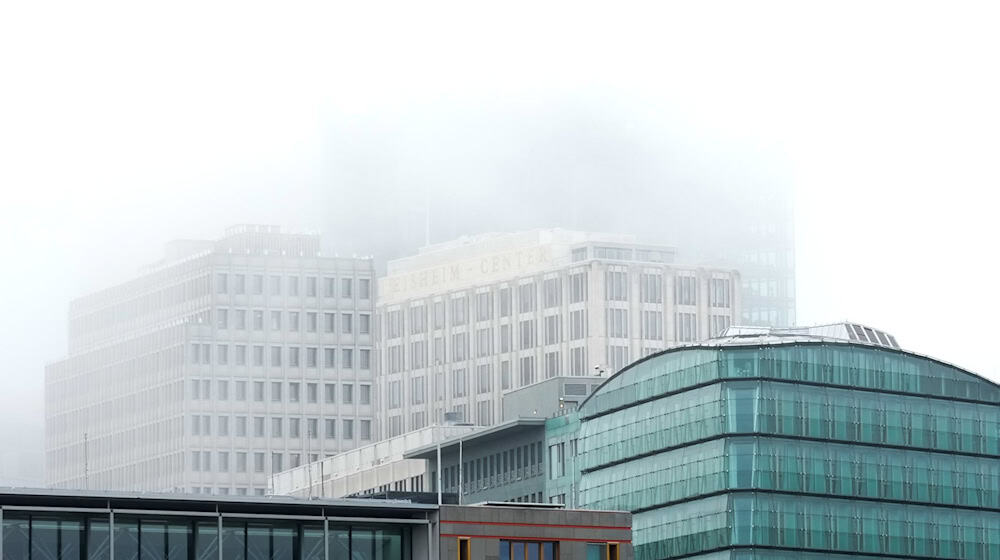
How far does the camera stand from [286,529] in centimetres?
10494

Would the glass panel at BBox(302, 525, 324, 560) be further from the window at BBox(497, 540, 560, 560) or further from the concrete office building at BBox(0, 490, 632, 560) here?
the window at BBox(497, 540, 560, 560)

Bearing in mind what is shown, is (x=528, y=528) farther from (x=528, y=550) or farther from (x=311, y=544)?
(x=311, y=544)

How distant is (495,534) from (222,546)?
11.4 m

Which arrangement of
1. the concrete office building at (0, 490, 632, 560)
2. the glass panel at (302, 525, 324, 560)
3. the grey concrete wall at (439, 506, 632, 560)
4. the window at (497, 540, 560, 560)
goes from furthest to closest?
the window at (497, 540, 560, 560)
the grey concrete wall at (439, 506, 632, 560)
the glass panel at (302, 525, 324, 560)
the concrete office building at (0, 490, 632, 560)

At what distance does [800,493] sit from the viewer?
655ft

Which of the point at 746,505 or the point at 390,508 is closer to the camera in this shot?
the point at 390,508

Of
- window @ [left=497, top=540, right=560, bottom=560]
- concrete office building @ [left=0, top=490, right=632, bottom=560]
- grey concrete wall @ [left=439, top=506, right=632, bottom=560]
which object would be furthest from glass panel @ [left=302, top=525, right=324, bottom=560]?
window @ [left=497, top=540, right=560, bottom=560]

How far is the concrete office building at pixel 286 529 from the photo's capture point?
330 ft

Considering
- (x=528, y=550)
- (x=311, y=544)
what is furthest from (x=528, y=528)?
(x=311, y=544)

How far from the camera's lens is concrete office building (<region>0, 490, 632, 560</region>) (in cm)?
10056

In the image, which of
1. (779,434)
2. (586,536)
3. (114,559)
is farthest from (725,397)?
(114,559)

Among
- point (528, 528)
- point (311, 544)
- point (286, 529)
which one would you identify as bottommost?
point (311, 544)

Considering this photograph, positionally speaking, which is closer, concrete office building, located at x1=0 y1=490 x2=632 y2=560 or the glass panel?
concrete office building, located at x1=0 y1=490 x2=632 y2=560

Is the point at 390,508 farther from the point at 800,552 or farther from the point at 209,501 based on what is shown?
the point at 800,552
